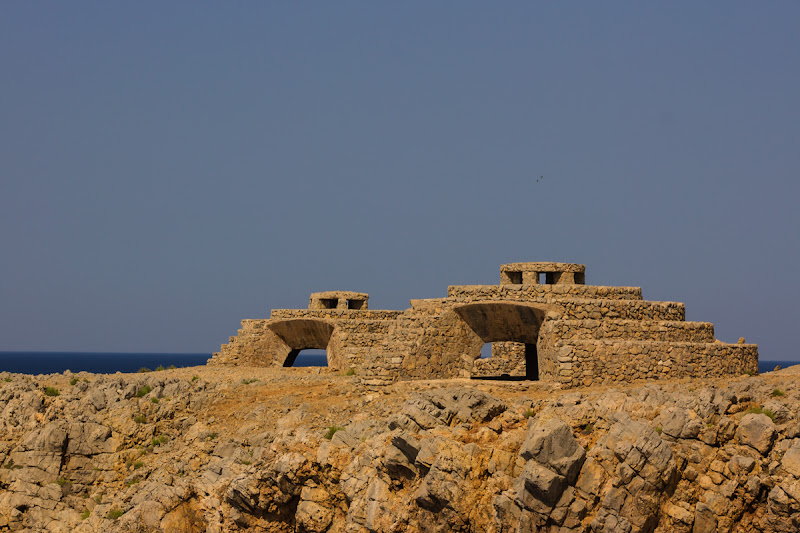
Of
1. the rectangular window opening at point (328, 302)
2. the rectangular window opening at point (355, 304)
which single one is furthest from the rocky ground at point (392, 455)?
the rectangular window opening at point (355, 304)

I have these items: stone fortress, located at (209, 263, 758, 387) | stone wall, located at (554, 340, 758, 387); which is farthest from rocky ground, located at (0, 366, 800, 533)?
stone fortress, located at (209, 263, 758, 387)

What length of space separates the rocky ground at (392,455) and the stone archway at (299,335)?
6.14 metres

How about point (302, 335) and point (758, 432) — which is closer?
point (758, 432)

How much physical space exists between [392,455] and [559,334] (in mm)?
8684

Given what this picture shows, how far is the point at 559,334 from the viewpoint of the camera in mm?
28266

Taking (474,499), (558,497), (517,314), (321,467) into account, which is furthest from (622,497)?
(517,314)

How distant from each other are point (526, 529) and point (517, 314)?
1196cm

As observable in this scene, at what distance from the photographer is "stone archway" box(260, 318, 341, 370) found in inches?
1593

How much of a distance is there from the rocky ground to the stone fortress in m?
1.19

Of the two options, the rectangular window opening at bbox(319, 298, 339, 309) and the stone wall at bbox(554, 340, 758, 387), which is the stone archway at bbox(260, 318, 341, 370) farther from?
the stone wall at bbox(554, 340, 758, 387)

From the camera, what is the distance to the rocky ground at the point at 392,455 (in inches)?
742

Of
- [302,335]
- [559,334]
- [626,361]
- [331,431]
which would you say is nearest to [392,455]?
[331,431]

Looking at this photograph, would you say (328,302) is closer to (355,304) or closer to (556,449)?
(355,304)

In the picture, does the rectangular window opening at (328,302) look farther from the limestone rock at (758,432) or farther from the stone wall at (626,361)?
the limestone rock at (758,432)
